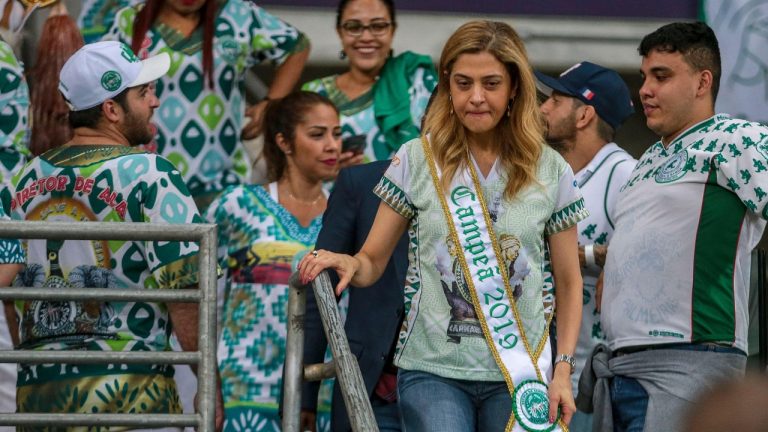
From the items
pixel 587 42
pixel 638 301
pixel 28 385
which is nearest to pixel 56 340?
pixel 28 385

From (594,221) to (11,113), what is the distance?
2606mm

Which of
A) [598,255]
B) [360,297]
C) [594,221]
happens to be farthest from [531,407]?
[594,221]

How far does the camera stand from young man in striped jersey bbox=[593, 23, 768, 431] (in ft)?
17.0

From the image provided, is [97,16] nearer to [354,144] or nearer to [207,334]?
[354,144]

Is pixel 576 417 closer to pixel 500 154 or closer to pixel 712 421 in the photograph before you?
pixel 500 154

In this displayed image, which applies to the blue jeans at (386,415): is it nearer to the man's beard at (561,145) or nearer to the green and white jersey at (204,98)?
the man's beard at (561,145)

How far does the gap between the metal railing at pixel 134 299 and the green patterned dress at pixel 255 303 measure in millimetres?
1804

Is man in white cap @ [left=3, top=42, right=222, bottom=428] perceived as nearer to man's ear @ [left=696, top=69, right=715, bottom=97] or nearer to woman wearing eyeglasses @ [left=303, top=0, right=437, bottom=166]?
man's ear @ [left=696, top=69, right=715, bottom=97]

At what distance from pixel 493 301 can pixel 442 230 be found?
25cm

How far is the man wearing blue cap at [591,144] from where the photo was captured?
20.2 feet

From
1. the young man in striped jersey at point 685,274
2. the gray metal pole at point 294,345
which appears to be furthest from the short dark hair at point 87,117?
the young man in striped jersey at point 685,274

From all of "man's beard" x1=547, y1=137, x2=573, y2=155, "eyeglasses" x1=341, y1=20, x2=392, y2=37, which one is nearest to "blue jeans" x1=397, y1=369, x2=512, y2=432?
"man's beard" x1=547, y1=137, x2=573, y2=155

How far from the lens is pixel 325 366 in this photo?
4.52 meters

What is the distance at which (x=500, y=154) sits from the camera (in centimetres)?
455
